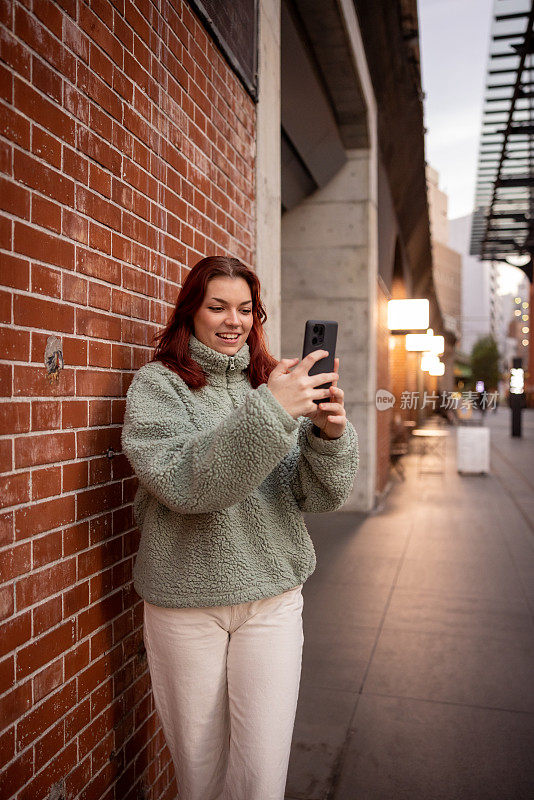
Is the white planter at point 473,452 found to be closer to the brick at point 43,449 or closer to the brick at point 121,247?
the brick at point 121,247

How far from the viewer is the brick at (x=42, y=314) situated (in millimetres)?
1542

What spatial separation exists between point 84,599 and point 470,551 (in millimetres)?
5405

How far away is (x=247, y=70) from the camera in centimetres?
338

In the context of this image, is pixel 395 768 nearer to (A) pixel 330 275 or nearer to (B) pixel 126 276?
(B) pixel 126 276

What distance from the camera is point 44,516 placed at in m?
1.68

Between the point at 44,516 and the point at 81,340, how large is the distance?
1.67 feet

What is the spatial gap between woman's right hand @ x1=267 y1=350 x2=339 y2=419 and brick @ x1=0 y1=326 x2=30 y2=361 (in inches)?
23.9

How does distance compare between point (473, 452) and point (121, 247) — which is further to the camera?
point (473, 452)

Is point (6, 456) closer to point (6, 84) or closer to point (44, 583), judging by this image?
point (44, 583)

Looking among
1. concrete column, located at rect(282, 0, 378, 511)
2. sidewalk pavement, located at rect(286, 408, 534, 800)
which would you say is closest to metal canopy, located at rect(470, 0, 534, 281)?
concrete column, located at rect(282, 0, 378, 511)

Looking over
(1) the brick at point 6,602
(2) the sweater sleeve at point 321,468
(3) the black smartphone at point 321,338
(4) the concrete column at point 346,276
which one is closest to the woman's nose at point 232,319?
(3) the black smartphone at point 321,338

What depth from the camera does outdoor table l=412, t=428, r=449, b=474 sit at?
1306cm

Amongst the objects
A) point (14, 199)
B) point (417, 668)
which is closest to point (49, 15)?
point (14, 199)

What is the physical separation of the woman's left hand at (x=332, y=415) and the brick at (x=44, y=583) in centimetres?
78
